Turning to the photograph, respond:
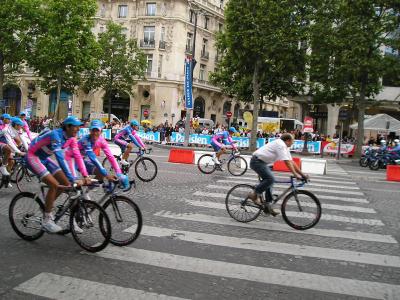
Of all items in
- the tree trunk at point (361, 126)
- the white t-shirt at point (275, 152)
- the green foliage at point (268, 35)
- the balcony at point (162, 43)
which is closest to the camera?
the white t-shirt at point (275, 152)

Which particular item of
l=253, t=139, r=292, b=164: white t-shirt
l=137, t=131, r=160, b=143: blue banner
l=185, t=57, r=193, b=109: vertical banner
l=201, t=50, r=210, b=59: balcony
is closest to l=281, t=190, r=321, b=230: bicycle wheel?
l=253, t=139, r=292, b=164: white t-shirt

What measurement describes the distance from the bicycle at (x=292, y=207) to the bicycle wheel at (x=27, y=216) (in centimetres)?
360

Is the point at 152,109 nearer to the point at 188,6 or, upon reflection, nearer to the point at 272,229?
the point at 188,6

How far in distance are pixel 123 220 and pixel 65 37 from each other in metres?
34.0

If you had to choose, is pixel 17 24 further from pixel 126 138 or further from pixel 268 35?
pixel 126 138

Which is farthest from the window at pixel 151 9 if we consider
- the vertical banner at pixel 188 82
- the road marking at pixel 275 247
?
the road marking at pixel 275 247

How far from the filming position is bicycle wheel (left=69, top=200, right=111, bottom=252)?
5938mm

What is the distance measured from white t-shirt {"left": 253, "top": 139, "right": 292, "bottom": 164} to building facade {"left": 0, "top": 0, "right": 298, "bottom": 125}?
4295cm

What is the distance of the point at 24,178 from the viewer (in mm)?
11344

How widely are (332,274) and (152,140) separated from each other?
29398 mm

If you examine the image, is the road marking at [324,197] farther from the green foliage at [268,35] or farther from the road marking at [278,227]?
the green foliage at [268,35]

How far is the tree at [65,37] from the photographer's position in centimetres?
3672

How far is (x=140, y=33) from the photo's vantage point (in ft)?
171

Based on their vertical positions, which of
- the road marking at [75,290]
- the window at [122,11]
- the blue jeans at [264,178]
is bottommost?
the road marking at [75,290]
